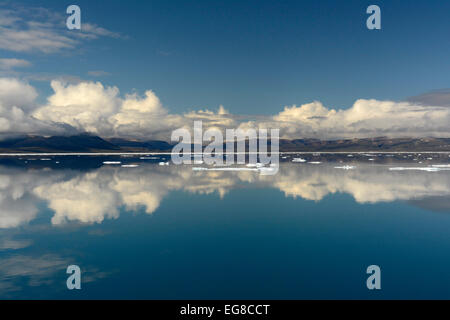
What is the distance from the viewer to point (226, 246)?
13922mm

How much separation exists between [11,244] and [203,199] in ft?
46.3

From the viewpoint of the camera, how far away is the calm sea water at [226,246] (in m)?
10.0

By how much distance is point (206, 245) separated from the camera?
14133 millimetres

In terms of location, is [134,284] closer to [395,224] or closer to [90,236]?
[90,236]

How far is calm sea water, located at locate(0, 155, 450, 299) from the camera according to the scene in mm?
10016

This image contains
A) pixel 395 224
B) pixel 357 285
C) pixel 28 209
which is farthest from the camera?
pixel 28 209

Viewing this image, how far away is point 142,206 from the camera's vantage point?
2281 centimetres

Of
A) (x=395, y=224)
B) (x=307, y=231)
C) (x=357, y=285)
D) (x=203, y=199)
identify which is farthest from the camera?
(x=203, y=199)
